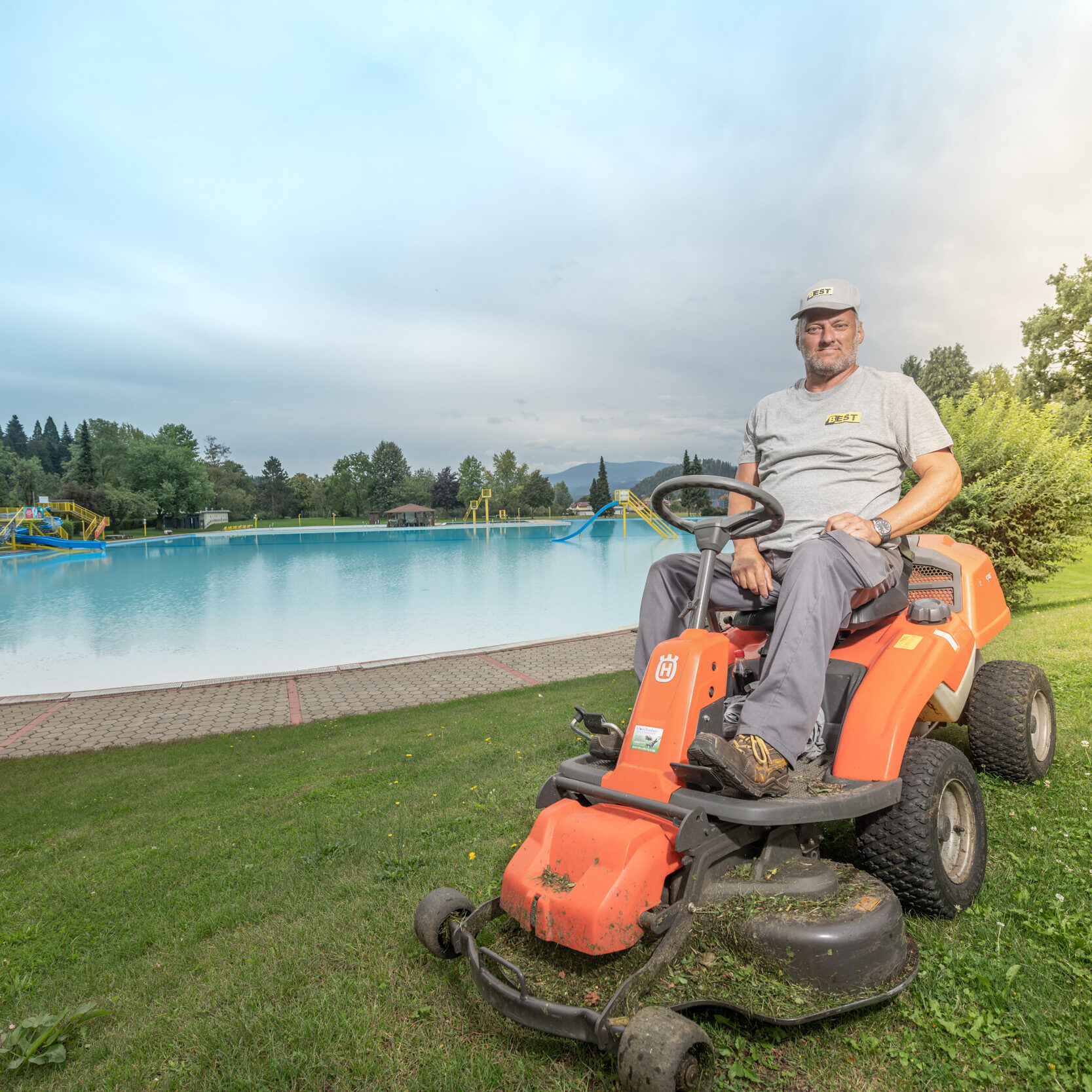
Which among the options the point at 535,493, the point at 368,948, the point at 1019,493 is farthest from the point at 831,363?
the point at 535,493

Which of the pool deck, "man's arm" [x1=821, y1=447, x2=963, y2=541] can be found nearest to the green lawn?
"man's arm" [x1=821, y1=447, x2=963, y2=541]

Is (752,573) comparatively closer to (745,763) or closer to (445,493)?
(745,763)

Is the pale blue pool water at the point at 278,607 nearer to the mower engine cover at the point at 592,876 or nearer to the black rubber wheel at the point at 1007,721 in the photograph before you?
the black rubber wheel at the point at 1007,721

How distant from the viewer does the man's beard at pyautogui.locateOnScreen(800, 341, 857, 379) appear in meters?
2.91

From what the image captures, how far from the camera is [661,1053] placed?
1.48 meters

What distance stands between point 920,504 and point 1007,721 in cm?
125

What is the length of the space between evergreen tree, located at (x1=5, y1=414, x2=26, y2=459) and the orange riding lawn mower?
12771cm

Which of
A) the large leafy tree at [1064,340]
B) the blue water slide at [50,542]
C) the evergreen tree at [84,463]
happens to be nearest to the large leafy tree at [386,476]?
the evergreen tree at [84,463]

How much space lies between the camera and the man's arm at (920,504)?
2.54m

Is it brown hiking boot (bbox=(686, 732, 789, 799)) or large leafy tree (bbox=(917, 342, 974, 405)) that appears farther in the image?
large leafy tree (bbox=(917, 342, 974, 405))

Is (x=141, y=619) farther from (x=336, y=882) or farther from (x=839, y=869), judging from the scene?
(x=839, y=869)

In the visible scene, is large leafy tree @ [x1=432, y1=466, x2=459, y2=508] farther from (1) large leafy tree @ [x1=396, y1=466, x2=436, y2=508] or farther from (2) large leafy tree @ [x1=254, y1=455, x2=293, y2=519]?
(2) large leafy tree @ [x1=254, y1=455, x2=293, y2=519]

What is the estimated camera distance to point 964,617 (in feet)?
10.2

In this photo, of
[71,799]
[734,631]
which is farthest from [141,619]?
[734,631]
